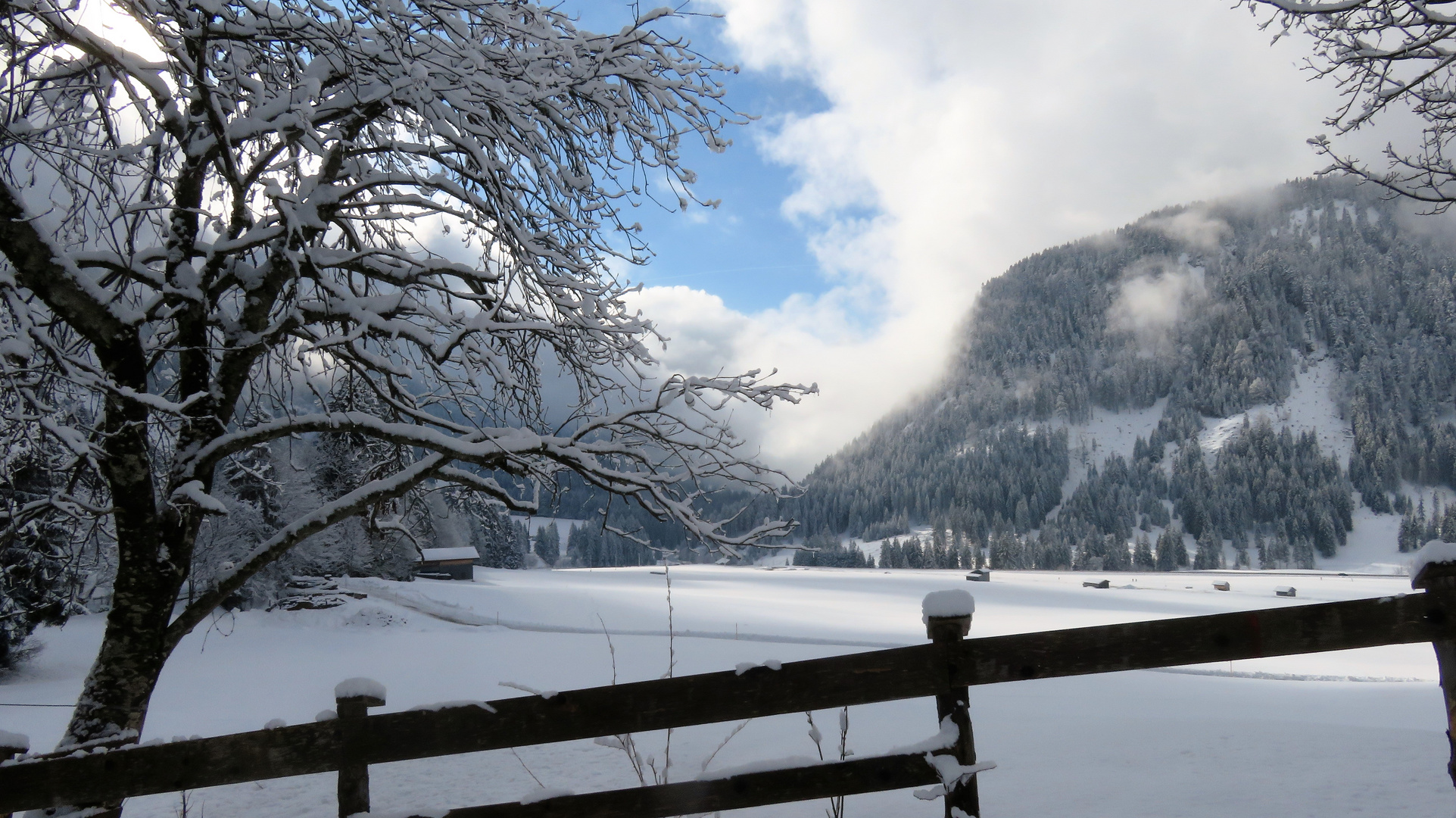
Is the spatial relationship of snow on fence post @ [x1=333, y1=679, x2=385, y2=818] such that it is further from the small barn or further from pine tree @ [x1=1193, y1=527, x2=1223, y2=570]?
pine tree @ [x1=1193, y1=527, x2=1223, y2=570]

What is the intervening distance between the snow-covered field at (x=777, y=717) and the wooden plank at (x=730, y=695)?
0.64 metres

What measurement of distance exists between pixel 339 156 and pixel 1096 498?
15984 centimetres

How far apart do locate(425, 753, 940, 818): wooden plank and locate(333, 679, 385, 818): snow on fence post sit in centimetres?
43

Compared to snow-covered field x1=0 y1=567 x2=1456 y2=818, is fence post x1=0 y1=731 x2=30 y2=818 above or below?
above

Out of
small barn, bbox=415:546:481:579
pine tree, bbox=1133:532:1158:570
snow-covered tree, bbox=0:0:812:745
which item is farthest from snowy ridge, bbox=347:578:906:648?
pine tree, bbox=1133:532:1158:570

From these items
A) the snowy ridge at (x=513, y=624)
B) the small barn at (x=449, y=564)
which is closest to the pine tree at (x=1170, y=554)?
the snowy ridge at (x=513, y=624)

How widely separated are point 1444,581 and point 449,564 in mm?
45125

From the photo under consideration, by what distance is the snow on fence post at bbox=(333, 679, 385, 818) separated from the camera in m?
2.74

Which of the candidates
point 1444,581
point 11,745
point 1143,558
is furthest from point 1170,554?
point 11,745

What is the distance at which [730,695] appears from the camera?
8.53ft

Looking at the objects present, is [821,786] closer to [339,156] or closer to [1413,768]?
[339,156]

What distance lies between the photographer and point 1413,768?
539 centimetres

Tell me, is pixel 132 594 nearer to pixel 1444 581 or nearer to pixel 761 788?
pixel 761 788

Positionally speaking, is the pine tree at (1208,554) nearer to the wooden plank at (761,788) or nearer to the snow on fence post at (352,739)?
the wooden plank at (761,788)
